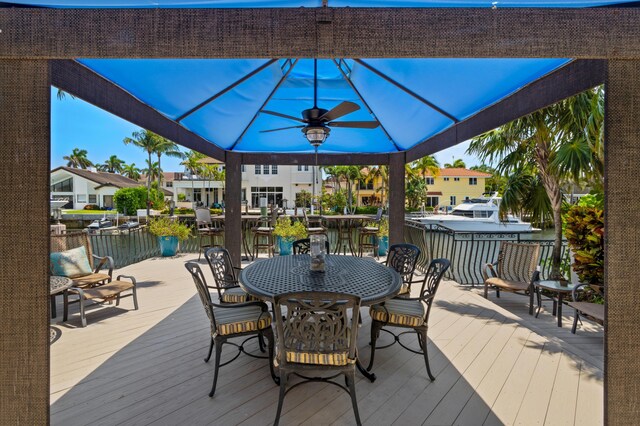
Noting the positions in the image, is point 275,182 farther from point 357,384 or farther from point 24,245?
point 24,245

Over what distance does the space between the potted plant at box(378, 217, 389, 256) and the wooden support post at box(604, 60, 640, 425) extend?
20.4ft

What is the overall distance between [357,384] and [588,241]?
12.4ft

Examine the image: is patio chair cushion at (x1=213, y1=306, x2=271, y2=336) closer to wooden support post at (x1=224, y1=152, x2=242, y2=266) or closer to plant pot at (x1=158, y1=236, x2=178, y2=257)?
wooden support post at (x1=224, y1=152, x2=242, y2=266)

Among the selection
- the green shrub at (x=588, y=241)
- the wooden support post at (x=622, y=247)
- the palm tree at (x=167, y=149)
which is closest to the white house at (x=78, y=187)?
the palm tree at (x=167, y=149)

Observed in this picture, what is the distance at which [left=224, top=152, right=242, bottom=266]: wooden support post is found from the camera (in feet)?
18.8

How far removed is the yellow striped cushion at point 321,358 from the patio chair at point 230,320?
1.88ft

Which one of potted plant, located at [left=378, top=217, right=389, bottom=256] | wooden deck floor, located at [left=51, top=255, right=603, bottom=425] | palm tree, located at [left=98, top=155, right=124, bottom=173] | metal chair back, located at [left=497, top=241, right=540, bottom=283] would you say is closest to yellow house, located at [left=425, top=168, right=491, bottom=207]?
potted plant, located at [left=378, top=217, right=389, bottom=256]

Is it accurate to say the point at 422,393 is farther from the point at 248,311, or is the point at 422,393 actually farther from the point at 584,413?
the point at 248,311

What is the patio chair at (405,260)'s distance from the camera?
3.81m

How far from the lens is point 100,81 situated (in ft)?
7.71

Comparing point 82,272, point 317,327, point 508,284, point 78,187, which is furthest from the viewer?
point 78,187

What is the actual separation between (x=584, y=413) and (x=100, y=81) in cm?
416

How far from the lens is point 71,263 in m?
4.36

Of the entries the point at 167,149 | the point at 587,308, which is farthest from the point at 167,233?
the point at 167,149
